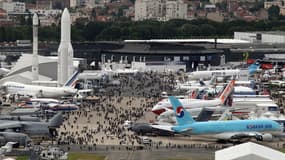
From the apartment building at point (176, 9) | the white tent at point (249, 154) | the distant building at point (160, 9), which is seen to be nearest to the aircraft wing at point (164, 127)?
the white tent at point (249, 154)

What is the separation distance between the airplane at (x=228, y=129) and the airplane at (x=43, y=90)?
68.7ft

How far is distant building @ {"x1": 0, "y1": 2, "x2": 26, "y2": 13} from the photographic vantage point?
161 metres

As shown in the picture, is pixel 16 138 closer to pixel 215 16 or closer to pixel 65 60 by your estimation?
pixel 65 60

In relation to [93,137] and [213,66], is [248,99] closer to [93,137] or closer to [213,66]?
[93,137]

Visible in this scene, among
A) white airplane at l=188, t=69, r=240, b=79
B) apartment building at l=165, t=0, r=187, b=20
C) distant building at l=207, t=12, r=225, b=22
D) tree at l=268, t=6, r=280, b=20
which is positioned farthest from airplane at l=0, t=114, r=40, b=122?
apartment building at l=165, t=0, r=187, b=20

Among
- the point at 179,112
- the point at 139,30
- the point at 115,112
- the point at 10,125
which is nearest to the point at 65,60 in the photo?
the point at 115,112

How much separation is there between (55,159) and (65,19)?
114 ft

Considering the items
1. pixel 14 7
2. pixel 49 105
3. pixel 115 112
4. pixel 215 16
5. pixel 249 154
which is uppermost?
pixel 249 154

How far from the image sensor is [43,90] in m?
68.1

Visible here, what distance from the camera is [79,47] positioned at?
10106 cm

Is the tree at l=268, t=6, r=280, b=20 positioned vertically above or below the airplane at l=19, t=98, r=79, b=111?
above

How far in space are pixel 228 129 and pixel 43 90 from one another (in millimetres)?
24321

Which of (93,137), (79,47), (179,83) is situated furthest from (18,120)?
(79,47)

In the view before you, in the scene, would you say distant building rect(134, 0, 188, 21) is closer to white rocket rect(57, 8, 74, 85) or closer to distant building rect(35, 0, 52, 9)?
distant building rect(35, 0, 52, 9)
